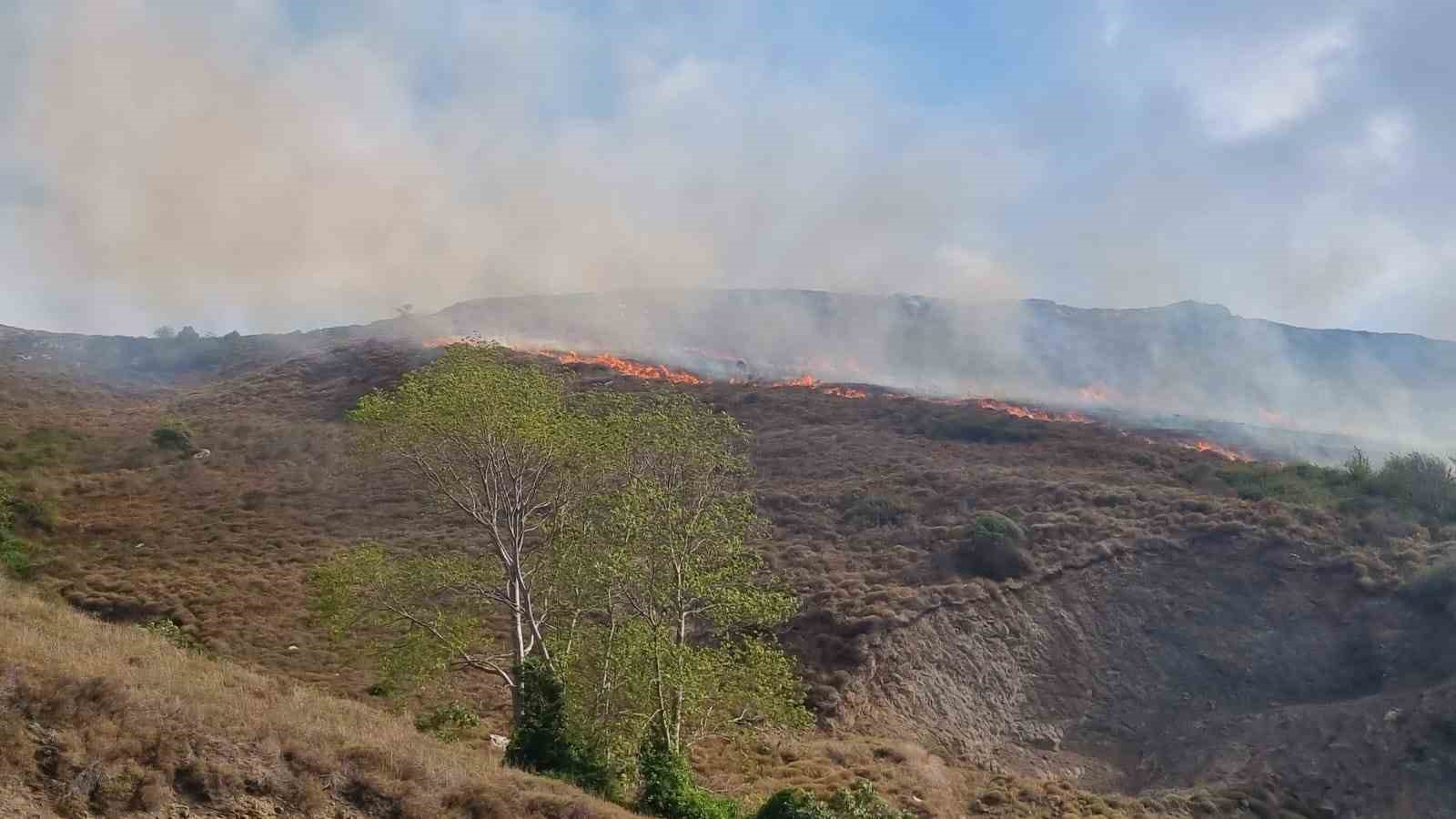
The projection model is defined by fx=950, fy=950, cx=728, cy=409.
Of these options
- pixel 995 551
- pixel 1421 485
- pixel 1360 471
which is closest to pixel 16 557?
pixel 995 551

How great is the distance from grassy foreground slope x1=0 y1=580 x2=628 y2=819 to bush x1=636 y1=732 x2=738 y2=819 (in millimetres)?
2273

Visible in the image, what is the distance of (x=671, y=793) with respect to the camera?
1642 cm

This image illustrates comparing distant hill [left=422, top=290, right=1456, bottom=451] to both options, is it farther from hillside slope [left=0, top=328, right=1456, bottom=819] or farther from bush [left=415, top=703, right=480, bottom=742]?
bush [left=415, top=703, right=480, bottom=742]

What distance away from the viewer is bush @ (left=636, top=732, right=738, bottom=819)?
16.3 m

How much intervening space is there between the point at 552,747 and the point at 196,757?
21.8 feet

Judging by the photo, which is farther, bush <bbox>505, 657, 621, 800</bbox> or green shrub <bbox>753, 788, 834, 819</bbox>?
bush <bbox>505, 657, 621, 800</bbox>

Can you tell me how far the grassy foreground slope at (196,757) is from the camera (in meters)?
10.3

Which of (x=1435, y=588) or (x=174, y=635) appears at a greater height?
(x=1435, y=588)

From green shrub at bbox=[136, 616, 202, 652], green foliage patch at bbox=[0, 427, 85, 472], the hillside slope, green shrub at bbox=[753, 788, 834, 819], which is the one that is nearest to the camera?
green shrub at bbox=[753, 788, 834, 819]

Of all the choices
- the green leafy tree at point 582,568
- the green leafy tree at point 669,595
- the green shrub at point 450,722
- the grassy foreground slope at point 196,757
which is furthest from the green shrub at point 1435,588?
the green shrub at point 450,722

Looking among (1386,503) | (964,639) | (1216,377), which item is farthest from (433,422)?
(1216,377)

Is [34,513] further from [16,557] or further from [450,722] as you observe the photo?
[450,722]

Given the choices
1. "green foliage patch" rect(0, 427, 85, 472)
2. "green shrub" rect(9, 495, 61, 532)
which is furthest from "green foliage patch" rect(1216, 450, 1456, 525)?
"green foliage patch" rect(0, 427, 85, 472)

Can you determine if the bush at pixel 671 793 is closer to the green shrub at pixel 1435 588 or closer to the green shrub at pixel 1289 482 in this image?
the green shrub at pixel 1435 588
